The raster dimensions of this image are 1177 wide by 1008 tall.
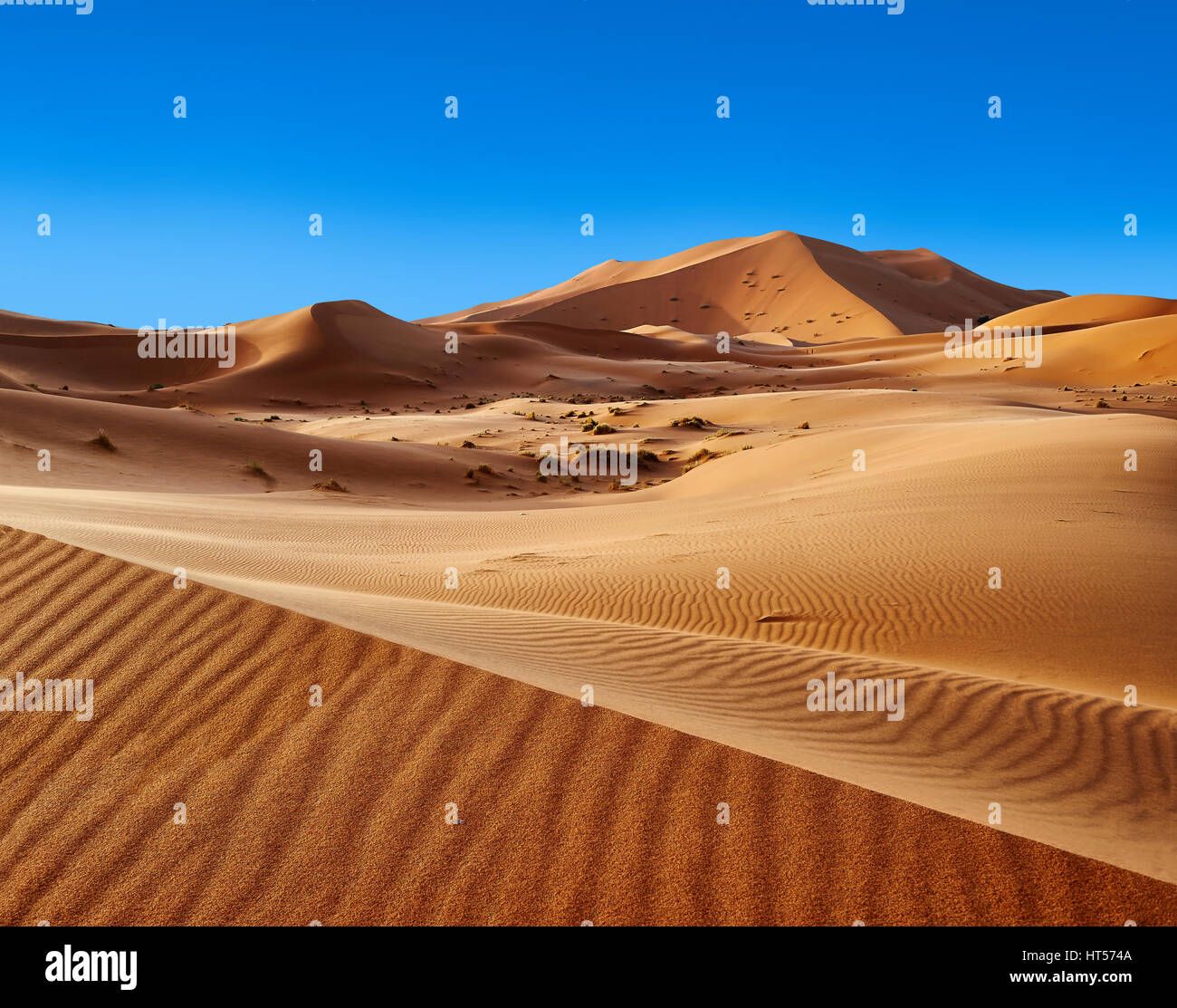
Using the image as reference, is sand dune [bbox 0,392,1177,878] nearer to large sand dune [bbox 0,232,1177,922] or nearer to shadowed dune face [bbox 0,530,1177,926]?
large sand dune [bbox 0,232,1177,922]

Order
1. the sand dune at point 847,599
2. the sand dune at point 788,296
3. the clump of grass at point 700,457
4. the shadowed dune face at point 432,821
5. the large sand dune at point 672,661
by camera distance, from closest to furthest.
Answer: the shadowed dune face at point 432,821, the large sand dune at point 672,661, the sand dune at point 847,599, the clump of grass at point 700,457, the sand dune at point 788,296

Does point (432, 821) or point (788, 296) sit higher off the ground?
point (788, 296)

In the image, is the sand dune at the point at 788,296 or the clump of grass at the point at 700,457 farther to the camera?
the sand dune at the point at 788,296

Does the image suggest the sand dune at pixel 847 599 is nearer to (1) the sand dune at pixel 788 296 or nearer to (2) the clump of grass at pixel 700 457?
(2) the clump of grass at pixel 700 457

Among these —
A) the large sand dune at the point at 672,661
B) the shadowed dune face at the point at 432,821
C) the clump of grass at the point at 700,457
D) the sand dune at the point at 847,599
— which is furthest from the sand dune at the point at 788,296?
the shadowed dune face at the point at 432,821

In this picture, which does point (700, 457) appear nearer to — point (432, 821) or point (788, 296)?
point (432, 821)

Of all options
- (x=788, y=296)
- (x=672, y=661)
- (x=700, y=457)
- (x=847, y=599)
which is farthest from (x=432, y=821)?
(x=788, y=296)

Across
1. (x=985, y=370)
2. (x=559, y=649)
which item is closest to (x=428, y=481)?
(x=559, y=649)

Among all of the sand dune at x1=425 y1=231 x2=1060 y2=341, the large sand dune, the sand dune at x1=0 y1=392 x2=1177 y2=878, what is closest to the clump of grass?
the large sand dune

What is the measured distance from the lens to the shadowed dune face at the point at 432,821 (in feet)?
9.25

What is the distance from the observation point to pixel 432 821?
3209 millimetres

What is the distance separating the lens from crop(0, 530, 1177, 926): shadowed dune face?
9.25ft

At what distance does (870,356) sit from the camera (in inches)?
2375
